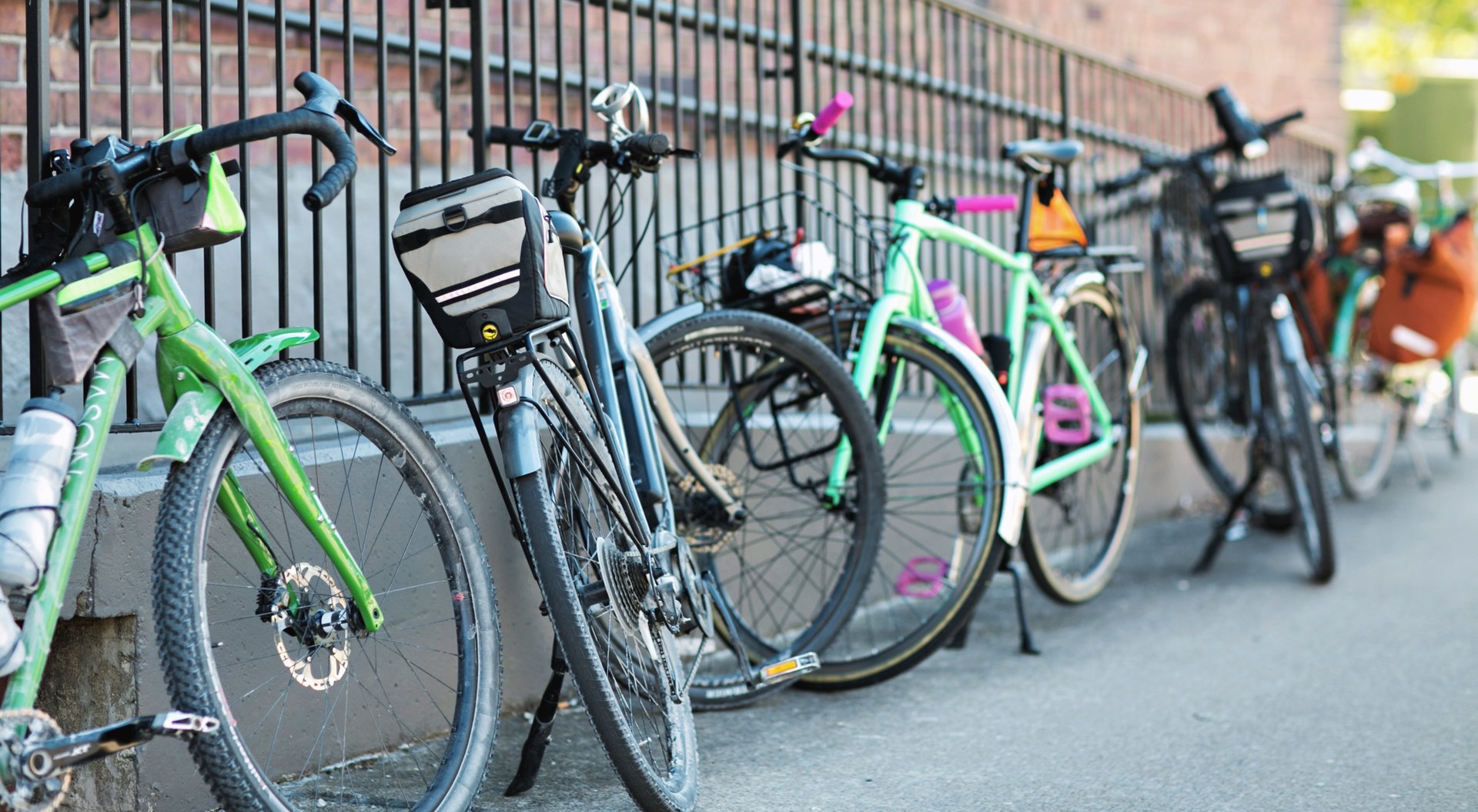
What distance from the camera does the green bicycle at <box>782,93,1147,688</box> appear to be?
3326 mm

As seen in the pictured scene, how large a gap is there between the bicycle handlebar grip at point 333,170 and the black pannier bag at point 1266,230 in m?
3.46

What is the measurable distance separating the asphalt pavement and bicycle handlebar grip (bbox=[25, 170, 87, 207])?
4.25 feet

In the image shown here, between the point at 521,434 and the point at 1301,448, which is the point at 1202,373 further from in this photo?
the point at 521,434

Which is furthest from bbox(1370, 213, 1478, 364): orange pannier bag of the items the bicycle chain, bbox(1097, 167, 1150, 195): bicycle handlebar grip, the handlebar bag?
the bicycle chain

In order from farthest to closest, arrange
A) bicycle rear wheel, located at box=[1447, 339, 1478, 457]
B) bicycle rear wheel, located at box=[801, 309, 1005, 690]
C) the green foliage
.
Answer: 1. the green foliage
2. bicycle rear wheel, located at box=[1447, 339, 1478, 457]
3. bicycle rear wheel, located at box=[801, 309, 1005, 690]

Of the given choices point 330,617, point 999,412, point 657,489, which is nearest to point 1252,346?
point 999,412

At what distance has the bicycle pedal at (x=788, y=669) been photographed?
115 inches

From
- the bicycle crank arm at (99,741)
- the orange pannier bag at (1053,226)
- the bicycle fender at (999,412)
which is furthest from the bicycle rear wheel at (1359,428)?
the bicycle crank arm at (99,741)

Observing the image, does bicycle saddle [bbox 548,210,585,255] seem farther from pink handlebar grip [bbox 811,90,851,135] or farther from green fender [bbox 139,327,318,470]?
pink handlebar grip [bbox 811,90,851,135]

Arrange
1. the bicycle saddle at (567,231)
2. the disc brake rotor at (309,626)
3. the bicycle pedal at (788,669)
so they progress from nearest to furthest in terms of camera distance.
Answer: the disc brake rotor at (309,626), the bicycle saddle at (567,231), the bicycle pedal at (788,669)

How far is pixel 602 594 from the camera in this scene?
7.75 ft

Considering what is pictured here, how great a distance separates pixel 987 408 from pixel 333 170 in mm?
1843

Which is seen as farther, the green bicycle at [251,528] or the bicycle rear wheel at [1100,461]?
the bicycle rear wheel at [1100,461]

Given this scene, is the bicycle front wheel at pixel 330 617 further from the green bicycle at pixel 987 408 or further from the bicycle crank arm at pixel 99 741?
the green bicycle at pixel 987 408
